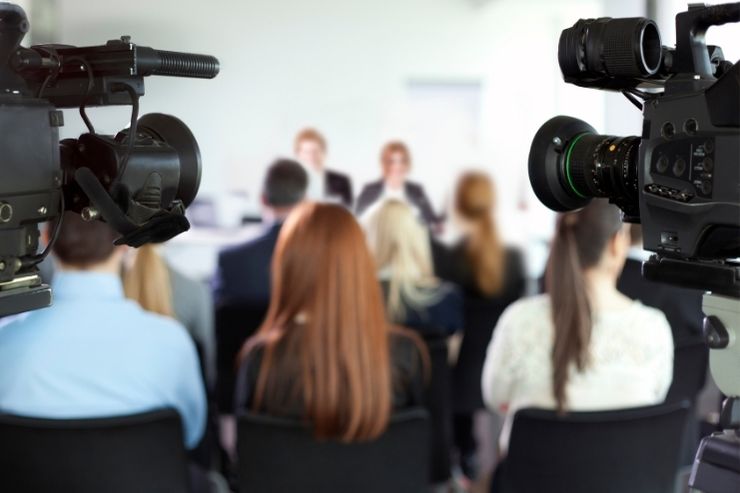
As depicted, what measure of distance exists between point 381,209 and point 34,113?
2674mm

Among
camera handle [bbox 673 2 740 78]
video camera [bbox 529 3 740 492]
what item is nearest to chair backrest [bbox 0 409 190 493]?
video camera [bbox 529 3 740 492]

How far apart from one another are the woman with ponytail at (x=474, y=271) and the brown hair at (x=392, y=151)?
1007mm

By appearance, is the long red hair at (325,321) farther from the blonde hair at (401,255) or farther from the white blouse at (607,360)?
the blonde hair at (401,255)

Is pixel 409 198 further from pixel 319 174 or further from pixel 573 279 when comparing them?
pixel 573 279

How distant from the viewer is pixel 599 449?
2115 millimetres

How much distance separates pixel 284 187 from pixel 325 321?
167cm

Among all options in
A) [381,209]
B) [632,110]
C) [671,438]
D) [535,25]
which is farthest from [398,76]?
[671,438]

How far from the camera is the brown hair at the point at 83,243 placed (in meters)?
2.29

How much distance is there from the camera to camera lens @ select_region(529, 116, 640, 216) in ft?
4.19

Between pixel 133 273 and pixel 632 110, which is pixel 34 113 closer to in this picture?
pixel 133 273

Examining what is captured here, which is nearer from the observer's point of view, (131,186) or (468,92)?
(131,186)

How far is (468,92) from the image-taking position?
227 inches

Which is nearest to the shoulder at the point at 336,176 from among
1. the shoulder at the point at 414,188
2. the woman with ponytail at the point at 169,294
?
the shoulder at the point at 414,188

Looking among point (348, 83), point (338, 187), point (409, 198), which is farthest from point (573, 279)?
point (348, 83)
